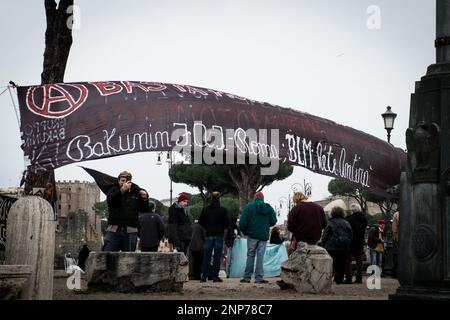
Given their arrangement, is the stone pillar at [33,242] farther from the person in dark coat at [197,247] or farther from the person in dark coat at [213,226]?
the person in dark coat at [197,247]

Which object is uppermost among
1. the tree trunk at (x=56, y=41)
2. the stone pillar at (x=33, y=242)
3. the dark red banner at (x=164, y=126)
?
the tree trunk at (x=56, y=41)

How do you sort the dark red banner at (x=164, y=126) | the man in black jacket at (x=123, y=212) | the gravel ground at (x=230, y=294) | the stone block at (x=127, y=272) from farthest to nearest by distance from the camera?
the dark red banner at (x=164, y=126) → the man in black jacket at (x=123, y=212) → the stone block at (x=127, y=272) → the gravel ground at (x=230, y=294)

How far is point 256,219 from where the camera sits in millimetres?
13859

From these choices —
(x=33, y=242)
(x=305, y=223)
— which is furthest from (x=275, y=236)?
(x=33, y=242)

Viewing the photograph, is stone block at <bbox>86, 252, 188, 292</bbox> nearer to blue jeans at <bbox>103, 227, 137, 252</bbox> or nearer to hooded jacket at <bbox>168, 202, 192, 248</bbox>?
blue jeans at <bbox>103, 227, 137, 252</bbox>

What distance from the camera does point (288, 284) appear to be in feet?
40.4

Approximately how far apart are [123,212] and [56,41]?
279 inches

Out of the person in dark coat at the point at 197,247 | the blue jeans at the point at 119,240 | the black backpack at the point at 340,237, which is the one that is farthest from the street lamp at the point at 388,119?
the blue jeans at the point at 119,240

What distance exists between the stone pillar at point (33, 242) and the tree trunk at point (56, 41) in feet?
33.7

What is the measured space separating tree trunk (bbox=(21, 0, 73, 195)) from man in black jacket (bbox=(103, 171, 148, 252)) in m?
6.33

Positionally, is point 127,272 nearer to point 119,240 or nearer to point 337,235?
point 119,240

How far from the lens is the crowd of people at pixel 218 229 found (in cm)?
1181

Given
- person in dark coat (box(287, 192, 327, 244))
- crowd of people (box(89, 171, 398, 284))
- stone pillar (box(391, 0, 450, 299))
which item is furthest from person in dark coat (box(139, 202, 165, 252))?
stone pillar (box(391, 0, 450, 299))

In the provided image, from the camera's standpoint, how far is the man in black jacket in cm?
1159
